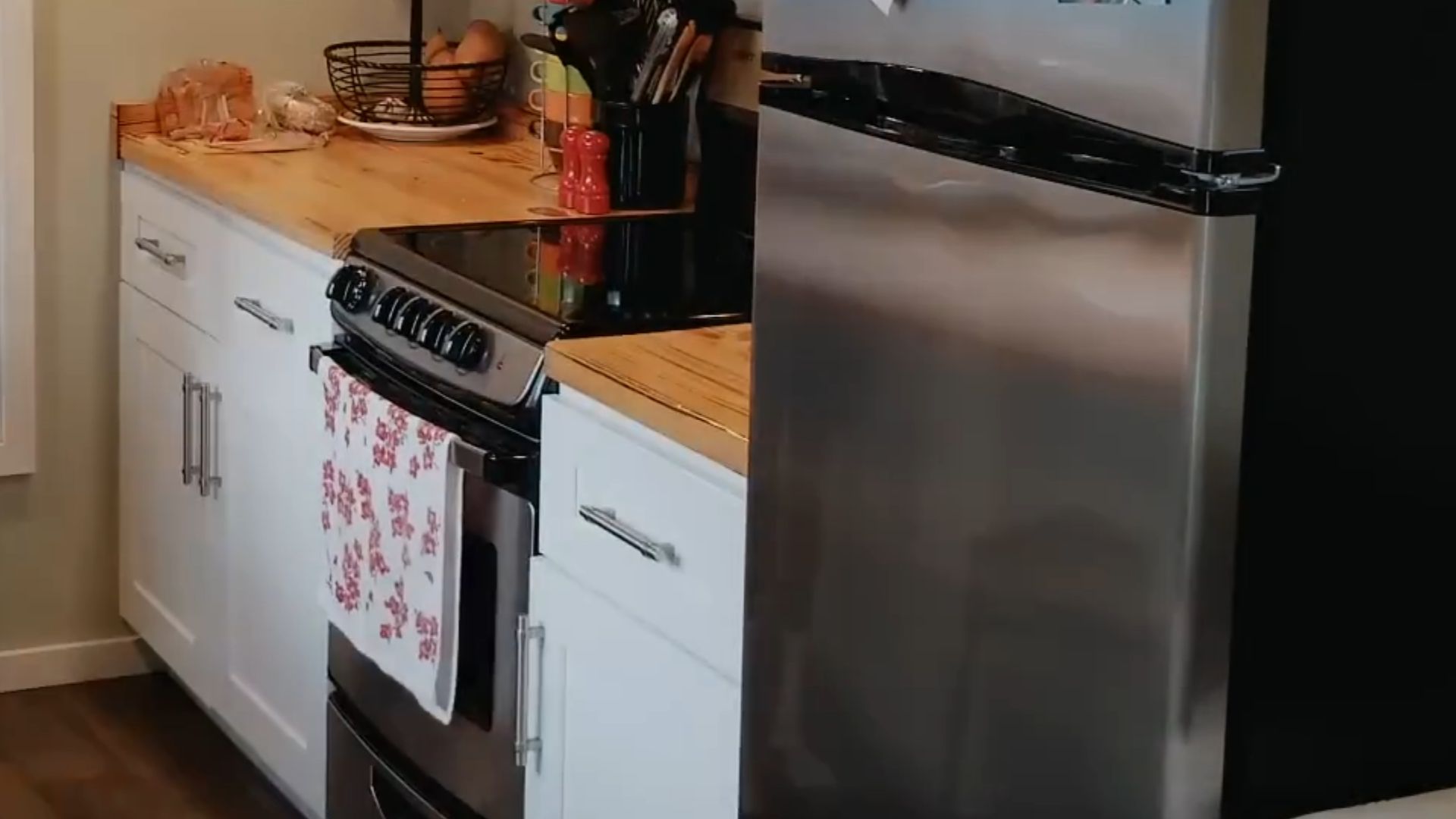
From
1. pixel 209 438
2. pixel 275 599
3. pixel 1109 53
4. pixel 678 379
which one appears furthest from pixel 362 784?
pixel 1109 53

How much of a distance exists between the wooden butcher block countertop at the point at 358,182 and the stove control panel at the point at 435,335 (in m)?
0.11

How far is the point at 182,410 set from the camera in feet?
10.6

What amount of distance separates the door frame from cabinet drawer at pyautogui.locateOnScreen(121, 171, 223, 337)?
0.16 metres

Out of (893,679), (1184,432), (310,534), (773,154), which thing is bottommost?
(310,534)

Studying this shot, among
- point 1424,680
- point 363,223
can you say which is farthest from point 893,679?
point 363,223

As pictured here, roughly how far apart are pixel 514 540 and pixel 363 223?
69cm

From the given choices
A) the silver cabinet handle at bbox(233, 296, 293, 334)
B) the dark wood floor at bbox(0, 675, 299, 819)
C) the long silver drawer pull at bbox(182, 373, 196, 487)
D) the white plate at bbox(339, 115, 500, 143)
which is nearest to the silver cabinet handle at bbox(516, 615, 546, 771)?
the silver cabinet handle at bbox(233, 296, 293, 334)

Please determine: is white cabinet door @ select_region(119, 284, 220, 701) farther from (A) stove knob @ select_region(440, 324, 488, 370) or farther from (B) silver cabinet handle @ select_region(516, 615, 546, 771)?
(B) silver cabinet handle @ select_region(516, 615, 546, 771)

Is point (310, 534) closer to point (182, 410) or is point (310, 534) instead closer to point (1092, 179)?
point (182, 410)

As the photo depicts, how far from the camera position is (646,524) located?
1.96m

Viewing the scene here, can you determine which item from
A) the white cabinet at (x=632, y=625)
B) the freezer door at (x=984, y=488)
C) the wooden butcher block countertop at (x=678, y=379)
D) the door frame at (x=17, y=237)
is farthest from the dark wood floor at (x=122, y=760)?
the freezer door at (x=984, y=488)

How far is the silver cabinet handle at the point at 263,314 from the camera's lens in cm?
283

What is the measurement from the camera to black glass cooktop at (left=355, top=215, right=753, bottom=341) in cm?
221

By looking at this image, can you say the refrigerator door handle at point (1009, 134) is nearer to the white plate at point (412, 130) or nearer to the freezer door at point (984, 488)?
the freezer door at point (984, 488)
